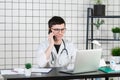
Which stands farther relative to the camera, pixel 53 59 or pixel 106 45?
pixel 106 45

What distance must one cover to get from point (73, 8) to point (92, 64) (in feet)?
6.18

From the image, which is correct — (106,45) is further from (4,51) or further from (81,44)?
(4,51)

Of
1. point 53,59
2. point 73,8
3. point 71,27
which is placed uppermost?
point 73,8

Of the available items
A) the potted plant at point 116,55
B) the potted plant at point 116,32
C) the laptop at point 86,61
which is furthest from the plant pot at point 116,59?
the potted plant at point 116,32

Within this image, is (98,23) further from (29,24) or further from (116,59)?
(116,59)

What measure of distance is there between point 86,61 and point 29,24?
1874mm

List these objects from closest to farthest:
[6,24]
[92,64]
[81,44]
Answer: [92,64] → [6,24] → [81,44]

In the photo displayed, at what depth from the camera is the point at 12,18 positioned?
4.14 metres

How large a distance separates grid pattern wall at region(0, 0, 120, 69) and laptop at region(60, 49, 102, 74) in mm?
1762

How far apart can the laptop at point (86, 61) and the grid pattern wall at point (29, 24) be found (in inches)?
69.4

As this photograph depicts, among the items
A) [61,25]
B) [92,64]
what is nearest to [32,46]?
[61,25]

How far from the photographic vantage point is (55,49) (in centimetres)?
336

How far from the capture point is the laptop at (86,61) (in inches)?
97.5

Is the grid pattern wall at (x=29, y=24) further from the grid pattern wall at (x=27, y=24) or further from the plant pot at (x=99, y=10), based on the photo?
the plant pot at (x=99, y=10)
